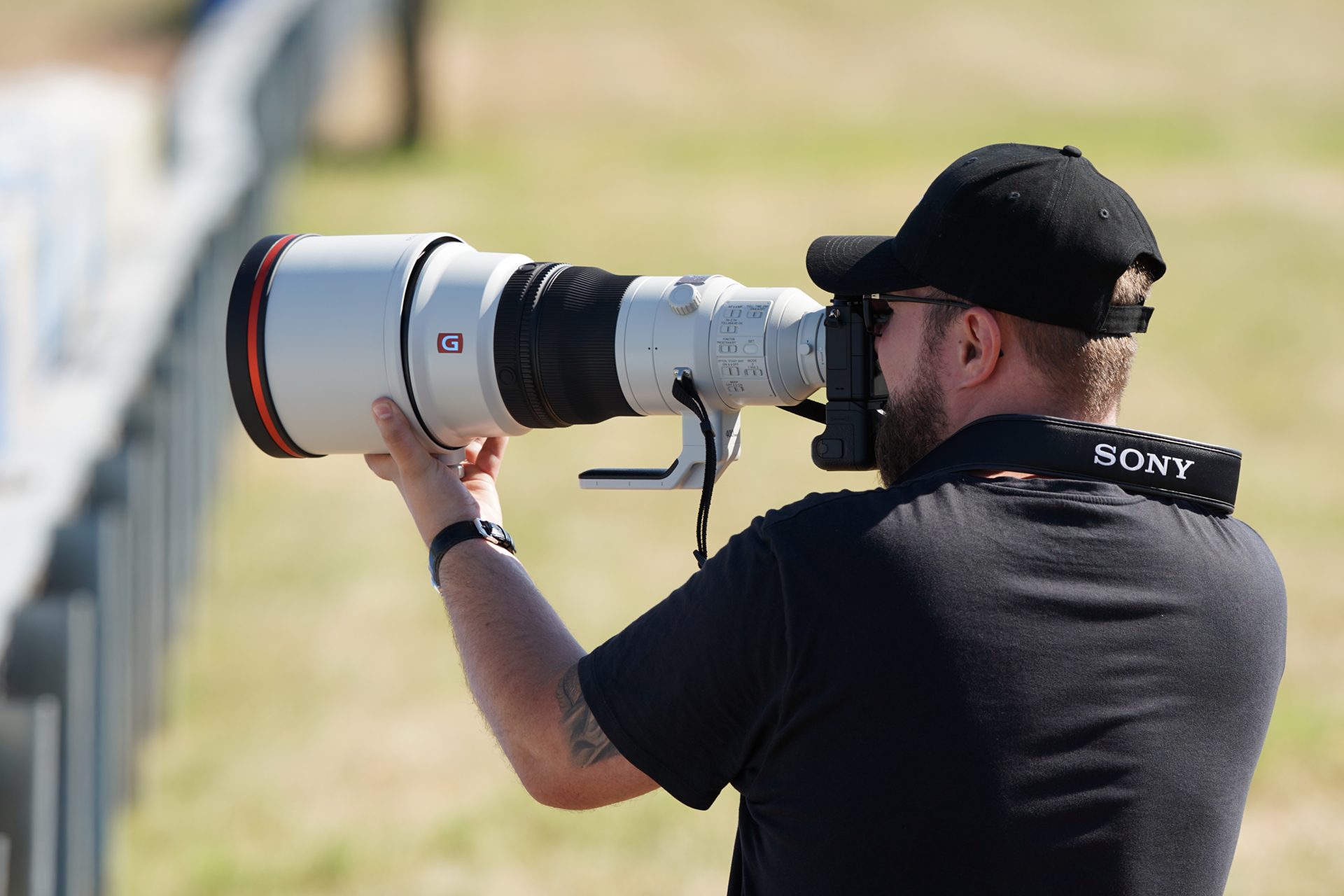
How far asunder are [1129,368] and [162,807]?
14.8ft

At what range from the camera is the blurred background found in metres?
5.29

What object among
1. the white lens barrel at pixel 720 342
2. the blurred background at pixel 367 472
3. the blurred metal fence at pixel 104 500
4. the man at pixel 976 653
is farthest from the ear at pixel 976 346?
the blurred metal fence at pixel 104 500

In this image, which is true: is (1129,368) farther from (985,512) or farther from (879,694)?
(879,694)

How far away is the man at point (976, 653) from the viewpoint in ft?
6.22

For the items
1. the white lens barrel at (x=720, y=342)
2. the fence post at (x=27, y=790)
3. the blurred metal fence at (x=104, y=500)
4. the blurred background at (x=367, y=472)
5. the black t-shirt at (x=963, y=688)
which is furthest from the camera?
the blurred background at (x=367, y=472)

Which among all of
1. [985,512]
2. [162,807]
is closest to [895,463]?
[985,512]

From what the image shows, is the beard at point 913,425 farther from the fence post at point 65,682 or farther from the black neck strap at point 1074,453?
the fence post at point 65,682

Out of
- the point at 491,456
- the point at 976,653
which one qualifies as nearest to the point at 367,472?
the point at 491,456

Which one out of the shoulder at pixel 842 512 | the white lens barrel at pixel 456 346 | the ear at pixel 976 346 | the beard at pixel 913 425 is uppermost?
the white lens barrel at pixel 456 346

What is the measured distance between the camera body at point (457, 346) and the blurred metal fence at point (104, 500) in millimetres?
1216

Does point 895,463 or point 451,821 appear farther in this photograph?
point 451,821

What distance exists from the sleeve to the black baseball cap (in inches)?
16.1

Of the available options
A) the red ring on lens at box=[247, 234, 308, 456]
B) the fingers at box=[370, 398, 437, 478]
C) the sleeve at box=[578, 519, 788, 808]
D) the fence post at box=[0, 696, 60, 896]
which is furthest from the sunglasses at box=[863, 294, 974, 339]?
the fence post at box=[0, 696, 60, 896]

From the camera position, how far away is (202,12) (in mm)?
29797
